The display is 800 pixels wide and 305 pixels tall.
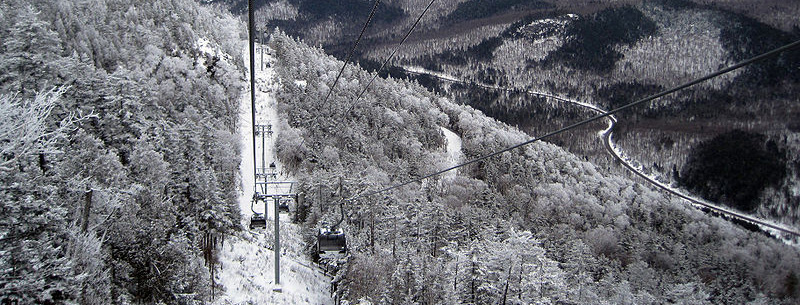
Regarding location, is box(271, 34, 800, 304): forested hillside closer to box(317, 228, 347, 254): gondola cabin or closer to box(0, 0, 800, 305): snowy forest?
box(0, 0, 800, 305): snowy forest

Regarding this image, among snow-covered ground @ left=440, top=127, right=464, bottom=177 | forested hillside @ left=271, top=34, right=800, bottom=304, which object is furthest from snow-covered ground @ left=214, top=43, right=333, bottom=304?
snow-covered ground @ left=440, top=127, right=464, bottom=177

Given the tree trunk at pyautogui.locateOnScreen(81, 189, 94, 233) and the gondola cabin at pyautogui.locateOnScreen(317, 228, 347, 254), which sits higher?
the tree trunk at pyautogui.locateOnScreen(81, 189, 94, 233)

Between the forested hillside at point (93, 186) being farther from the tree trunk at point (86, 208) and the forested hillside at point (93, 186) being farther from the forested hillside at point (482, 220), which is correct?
the forested hillside at point (482, 220)

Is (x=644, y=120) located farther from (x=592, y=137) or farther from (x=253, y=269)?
(x=253, y=269)

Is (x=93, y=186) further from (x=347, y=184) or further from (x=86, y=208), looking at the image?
(x=347, y=184)

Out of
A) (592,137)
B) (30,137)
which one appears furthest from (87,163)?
(592,137)

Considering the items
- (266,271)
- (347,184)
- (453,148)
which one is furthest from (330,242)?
(453,148)
